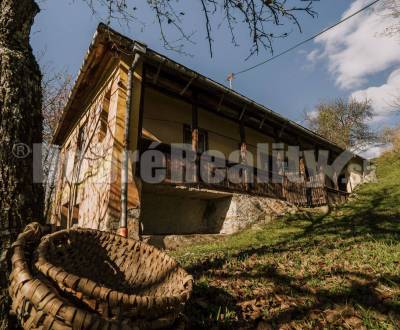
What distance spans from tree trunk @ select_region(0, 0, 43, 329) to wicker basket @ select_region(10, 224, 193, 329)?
0.78ft

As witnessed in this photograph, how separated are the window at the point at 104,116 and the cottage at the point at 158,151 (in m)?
0.03

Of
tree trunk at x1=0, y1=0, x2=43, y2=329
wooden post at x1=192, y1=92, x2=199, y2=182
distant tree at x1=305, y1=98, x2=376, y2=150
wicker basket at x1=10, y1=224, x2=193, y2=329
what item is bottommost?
wicker basket at x1=10, y1=224, x2=193, y2=329

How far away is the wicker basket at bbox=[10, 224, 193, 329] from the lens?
1173 mm

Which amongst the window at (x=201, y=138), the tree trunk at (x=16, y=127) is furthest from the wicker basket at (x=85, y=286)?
the window at (x=201, y=138)

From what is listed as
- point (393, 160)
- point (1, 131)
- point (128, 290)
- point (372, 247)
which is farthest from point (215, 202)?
point (393, 160)

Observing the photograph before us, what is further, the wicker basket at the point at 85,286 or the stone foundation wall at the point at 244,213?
the stone foundation wall at the point at 244,213

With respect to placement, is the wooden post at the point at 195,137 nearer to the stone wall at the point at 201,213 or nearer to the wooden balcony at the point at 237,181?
the wooden balcony at the point at 237,181

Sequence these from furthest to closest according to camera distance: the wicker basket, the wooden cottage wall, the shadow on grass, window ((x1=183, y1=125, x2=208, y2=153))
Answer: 1. window ((x1=183, y1=125, x2=208, y2=153))
2. the wooden cottage wall
3. the shadow on grass
4. the wicker basket

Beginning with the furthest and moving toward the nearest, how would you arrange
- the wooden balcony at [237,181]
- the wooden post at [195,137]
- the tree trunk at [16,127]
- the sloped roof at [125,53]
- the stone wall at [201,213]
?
the stone wall at [201,213] < the wooden post at [195,137] < the wooden balcony at [237,181] < the sloped roof at [125,53] < the tree trunk at [16,127]

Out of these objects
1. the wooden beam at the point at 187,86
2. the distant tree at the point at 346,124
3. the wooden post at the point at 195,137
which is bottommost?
the wooden post at the point at 195,137

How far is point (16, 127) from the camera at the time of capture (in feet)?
6.57

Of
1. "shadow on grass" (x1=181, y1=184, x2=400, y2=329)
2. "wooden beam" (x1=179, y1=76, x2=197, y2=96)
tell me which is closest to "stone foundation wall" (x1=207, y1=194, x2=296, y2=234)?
"wooden beam" (x1=179, y1=76, x2=197, y2=96)

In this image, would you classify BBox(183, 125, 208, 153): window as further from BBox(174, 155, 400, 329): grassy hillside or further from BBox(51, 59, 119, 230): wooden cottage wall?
BBox(174, 155, 400, 329): grassy hillside

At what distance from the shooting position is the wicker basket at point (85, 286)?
1.17m
